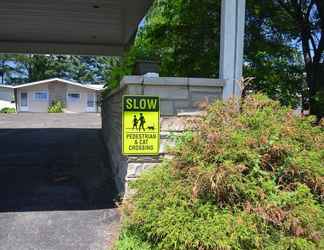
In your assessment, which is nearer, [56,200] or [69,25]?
[56,200]

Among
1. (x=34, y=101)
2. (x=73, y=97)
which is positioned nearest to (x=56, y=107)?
(x=73, y=97)

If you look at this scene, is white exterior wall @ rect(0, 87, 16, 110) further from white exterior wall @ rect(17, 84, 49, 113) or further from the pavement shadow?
the pavement shadow

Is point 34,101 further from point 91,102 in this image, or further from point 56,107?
point 91,102

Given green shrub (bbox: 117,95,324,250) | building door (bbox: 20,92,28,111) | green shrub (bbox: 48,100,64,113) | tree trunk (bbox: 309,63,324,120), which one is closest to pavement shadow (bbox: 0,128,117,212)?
green shrub (bbox: 117,95,324,250)

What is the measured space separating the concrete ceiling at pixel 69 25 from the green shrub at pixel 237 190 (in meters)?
4.35

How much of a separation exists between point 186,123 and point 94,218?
5.30 ft

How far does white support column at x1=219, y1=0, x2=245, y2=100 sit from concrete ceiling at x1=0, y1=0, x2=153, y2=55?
116 inches

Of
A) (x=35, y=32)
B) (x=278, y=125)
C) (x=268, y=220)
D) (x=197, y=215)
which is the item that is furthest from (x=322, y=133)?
(x=35, y=32)

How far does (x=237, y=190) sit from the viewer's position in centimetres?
341

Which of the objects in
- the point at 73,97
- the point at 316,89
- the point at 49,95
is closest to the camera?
the point at 316,89

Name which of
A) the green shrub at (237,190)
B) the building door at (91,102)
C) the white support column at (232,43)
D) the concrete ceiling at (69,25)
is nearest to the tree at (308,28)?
the concrete ceiling at (69,25)

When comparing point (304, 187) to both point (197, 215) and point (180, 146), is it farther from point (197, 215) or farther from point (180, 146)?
point (180, 146)

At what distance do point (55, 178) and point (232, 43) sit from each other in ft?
12.1

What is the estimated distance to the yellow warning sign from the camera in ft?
14.7
